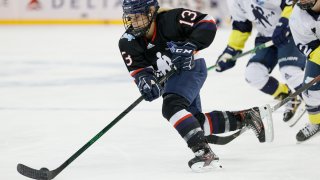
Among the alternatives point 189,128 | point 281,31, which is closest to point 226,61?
point 281,31

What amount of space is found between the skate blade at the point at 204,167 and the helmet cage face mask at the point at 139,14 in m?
0.67

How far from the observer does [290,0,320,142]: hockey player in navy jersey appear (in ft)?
11.9

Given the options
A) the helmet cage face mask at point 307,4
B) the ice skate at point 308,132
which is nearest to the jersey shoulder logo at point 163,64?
the helmet cage face mask at point 307,4

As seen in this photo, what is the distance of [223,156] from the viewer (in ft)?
11.7

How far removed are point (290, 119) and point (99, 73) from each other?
2924 millimetres

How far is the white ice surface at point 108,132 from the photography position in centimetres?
325

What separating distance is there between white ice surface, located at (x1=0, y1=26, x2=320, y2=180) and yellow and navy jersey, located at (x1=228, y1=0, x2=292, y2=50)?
548 mm

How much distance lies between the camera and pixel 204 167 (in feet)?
10.3

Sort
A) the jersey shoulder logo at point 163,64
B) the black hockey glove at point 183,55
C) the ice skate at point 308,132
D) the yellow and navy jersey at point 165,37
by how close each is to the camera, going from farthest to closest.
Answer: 1. the ice skate at point 308,132
2. the jersey shoulder logo at point 163,64
3. the yellow and navy jersey at point 165,37
4. the black hockey glove at point 183,55

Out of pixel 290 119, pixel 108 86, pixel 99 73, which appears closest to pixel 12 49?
pixel 99 73

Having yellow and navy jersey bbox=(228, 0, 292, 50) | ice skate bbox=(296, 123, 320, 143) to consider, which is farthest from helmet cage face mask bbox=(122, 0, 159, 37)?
yellow and navy jersey bbox=(228, 0, 292, 50)

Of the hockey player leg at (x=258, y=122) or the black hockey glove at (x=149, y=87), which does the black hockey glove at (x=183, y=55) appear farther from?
the hockey player leg at (x=258, y=122)

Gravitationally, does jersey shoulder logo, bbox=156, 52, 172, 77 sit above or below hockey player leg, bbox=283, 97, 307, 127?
above

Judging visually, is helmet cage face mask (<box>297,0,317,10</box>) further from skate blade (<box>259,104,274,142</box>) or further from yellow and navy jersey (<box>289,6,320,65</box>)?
skate blade (<box>259,104,274,142</box>)
